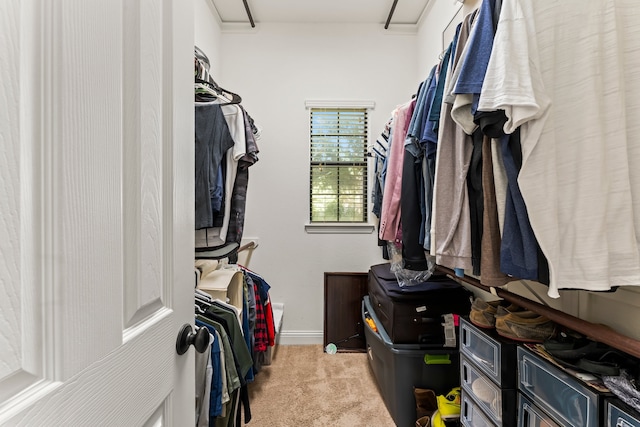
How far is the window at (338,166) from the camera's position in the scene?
110 inches

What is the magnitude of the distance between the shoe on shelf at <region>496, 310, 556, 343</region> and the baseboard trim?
1.85m

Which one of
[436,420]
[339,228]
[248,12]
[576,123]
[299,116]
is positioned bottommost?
[436,420]

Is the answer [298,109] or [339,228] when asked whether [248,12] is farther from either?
[339,228]

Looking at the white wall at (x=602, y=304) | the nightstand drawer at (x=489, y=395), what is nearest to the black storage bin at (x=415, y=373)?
the nightstand drawer at (x=489, y=395)

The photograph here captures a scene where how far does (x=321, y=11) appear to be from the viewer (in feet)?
8.38

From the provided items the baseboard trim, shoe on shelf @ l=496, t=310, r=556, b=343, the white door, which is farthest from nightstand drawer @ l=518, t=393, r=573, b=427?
the baseboard trim

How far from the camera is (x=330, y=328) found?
2.67 m

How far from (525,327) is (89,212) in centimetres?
129

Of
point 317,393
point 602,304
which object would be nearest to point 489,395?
point 602,304

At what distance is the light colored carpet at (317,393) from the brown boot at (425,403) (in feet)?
0.68

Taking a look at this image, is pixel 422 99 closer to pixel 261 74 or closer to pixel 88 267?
pixel 88 267

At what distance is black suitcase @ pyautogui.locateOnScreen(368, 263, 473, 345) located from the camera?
5.61ft

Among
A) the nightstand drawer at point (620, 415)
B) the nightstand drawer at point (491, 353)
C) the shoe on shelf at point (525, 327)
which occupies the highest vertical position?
the shoe on shelf at point (525, 327)

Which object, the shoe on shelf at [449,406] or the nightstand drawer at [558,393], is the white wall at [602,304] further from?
the shoe on shelf at [449,406]
